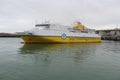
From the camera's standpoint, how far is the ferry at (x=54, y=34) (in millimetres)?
32656

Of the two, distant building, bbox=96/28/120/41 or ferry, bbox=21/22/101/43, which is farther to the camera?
distant building, bbox=96/28/120/41

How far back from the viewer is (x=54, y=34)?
34.7 m

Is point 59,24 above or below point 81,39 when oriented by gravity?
above

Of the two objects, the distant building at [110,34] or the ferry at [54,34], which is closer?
the ferry at [54,34]

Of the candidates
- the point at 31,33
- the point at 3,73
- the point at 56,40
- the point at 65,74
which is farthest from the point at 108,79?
the point at 56,40

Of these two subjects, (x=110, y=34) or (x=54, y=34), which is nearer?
(x=54, y=34)

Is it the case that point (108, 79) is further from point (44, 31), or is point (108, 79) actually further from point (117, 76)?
point (44, 31)

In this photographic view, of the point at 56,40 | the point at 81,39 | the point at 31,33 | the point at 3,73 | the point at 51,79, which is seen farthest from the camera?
the point at 81,39

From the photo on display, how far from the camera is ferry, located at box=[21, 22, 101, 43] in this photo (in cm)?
3266

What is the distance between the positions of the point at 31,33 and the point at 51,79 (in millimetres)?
24424

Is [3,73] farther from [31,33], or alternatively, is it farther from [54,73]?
[31,33]

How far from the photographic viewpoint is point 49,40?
→ 3425 cm

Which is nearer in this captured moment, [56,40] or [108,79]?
[108,79]

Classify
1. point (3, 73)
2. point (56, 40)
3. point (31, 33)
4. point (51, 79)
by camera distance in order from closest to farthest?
point (51, 79), point (3, 73), point (31, 33), point (56, 40)
